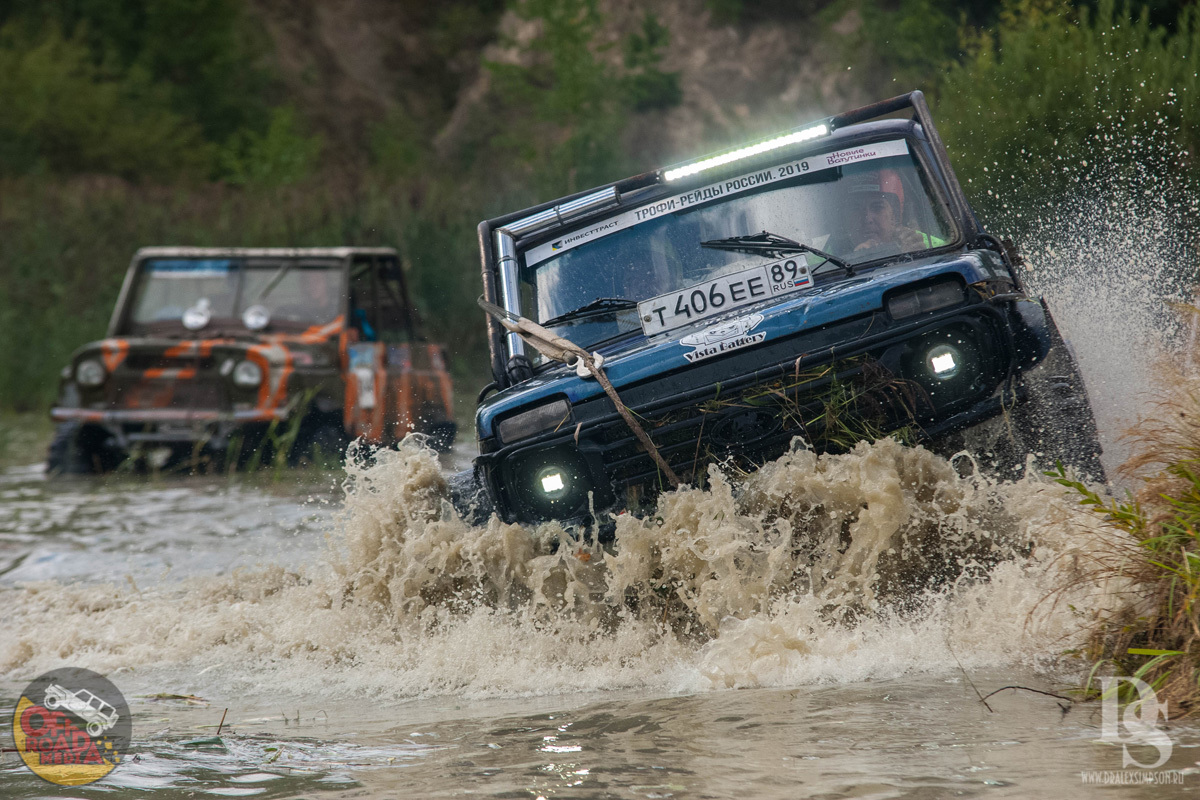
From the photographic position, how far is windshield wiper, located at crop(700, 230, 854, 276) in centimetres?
489

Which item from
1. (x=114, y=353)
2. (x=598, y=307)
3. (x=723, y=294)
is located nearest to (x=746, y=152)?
(x=723, y=294)

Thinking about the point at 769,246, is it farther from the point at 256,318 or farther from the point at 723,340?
the point at 256,318

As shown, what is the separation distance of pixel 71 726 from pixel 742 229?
326 centimetres

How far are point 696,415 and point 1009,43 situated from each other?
1640 centimetres

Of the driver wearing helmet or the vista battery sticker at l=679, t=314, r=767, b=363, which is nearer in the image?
the vista battery sticker at l=679, t=314, r=767, b=363

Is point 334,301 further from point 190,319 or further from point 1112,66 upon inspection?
point 1112,66

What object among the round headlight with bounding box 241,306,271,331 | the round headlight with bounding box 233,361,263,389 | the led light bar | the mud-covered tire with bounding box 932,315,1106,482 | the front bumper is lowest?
the mud-covered tire with bounding box 932,315,1106,482

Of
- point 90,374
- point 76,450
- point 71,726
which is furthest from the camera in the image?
point 76,450

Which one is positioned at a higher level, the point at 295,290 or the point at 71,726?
the point at 295,290

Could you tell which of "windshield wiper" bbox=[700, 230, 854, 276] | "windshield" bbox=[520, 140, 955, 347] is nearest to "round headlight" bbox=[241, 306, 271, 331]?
"windshield" bbox=[520, 140, 955, 347]

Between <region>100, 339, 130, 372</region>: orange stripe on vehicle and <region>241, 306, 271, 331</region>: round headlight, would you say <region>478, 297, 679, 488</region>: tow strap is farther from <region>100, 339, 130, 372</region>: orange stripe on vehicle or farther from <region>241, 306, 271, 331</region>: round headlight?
<region>100, 339, 130, 372</region>: orange stripe on vehicle

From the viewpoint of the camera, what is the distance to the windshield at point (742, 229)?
5.12 m

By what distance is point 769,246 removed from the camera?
507 centimetres

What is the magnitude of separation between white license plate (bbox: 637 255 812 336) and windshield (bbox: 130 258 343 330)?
6.78 meters
